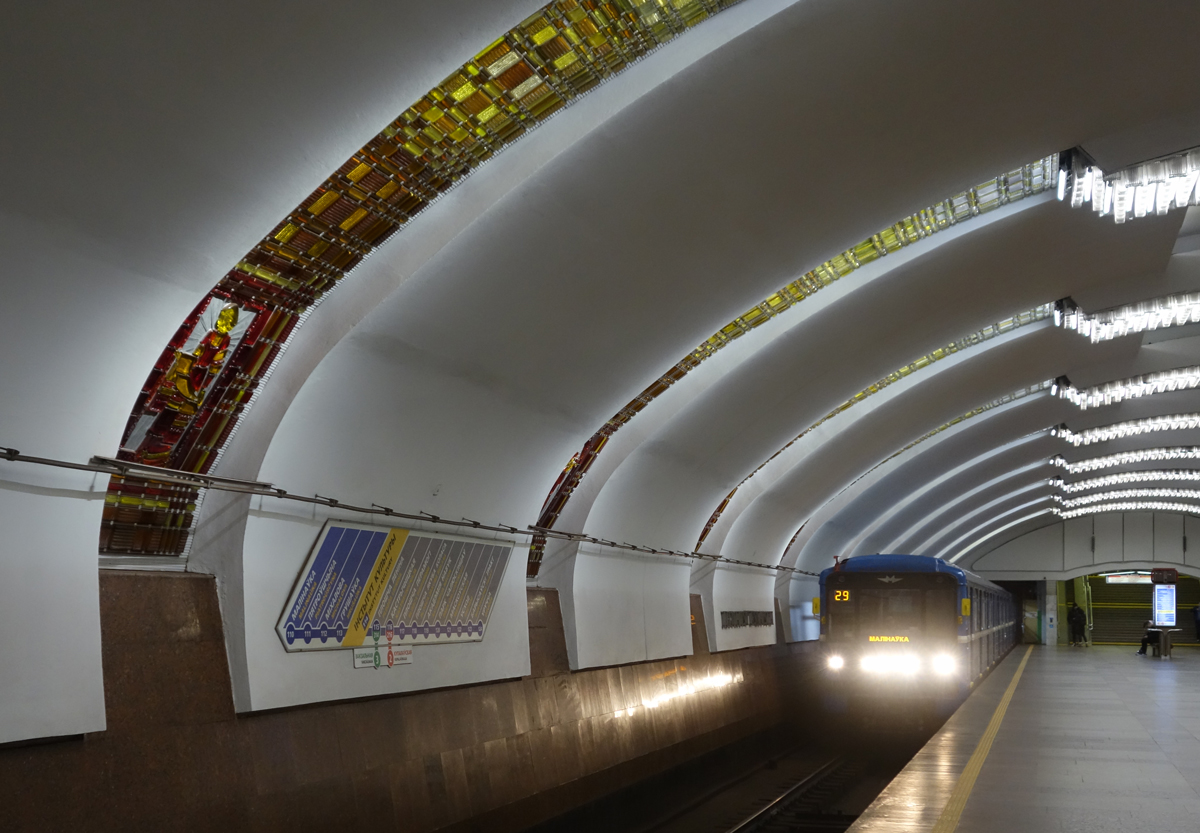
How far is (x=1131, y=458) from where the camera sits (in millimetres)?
31094

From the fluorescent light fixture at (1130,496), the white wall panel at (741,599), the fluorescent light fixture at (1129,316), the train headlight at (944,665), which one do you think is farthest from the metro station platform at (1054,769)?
the fluorescent light fixture at (1130,496)

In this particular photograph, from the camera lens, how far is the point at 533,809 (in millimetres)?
11008

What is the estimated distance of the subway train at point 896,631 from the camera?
18.8 m

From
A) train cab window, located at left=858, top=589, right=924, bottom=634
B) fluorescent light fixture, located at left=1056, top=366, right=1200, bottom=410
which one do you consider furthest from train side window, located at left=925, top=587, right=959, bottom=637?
fluorescent light fixture, located at left=1056, top=366, right=1200, bottom=410

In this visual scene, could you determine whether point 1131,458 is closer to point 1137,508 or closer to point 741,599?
→ point 741,599

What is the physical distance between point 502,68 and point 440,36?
1268 millimetres

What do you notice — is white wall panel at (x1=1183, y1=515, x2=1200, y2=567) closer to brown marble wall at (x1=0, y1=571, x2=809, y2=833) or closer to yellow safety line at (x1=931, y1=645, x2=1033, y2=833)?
yellow safety line at (x1=931, y1=645, x2=1033, y2=833)

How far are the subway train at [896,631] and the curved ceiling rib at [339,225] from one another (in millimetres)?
13971

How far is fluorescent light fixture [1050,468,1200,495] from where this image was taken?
1369 inches

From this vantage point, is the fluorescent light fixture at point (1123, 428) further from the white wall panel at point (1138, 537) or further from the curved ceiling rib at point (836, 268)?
the white wall panel at point (1138, 537)

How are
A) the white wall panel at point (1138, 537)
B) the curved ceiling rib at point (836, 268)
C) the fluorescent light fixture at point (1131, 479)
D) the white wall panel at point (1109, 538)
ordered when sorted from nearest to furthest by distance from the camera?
the curved ceiling rib at point (836, 268)
the fluorescent light fixture at point (1131, 479)
the white wall panel at point (1138, 537)
the white wall panel at point (1109, 538)

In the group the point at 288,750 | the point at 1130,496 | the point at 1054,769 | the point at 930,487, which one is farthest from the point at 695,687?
the point at 1130,496

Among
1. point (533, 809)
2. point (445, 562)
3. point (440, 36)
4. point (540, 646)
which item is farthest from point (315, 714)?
point (440, 36)

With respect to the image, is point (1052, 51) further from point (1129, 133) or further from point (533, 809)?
point (533, 809)
